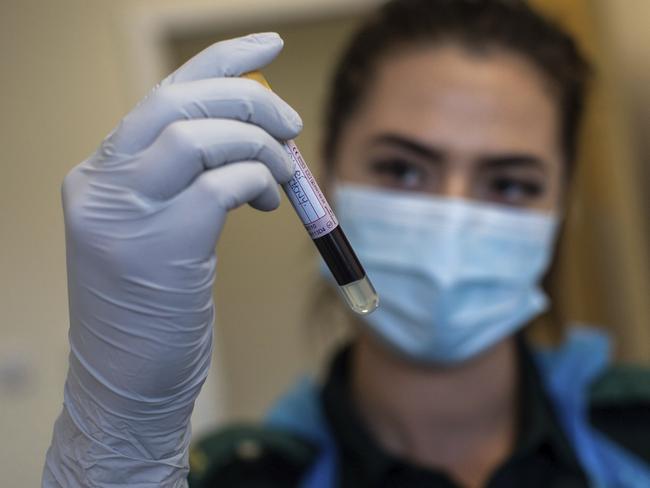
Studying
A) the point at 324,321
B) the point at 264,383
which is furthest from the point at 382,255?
the point at 264,383

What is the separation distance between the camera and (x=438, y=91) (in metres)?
0.94

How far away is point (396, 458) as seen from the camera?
938mm

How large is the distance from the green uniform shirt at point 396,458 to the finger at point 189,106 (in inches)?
23.6

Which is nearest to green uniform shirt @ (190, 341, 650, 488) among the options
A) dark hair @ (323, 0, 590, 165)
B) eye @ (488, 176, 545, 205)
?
eye @ (488, 176, 545, 205)

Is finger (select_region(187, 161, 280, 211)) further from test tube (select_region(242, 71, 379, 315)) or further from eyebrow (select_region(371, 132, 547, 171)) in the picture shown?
eyebrow (select_region(371, 132, 547, 171))

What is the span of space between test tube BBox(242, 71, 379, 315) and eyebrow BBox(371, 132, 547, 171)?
0.44 m

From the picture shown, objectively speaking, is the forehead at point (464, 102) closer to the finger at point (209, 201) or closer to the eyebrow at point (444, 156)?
the eyebrow at point (444, 156)

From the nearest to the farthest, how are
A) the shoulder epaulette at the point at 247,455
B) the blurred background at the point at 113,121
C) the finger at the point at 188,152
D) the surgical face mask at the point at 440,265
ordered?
the finger at the point at 188,152, the surgical face mask at the point at 440,265, the shoulder epaulette at the point at 247,455, the blurred background at the point at 113,121

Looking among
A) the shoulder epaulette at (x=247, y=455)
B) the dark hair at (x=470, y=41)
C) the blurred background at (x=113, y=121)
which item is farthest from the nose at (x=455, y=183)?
the blurred background at (x=113, y=121)

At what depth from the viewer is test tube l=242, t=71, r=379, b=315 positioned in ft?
1.62

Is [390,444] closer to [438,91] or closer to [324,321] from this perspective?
[324,321]

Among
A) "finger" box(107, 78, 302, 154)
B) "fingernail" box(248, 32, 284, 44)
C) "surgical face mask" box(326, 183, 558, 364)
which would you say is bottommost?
"surgical face mask" box(326, 183, 558, 364)

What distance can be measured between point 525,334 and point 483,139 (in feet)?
1.15

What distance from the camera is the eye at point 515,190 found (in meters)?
0.96
